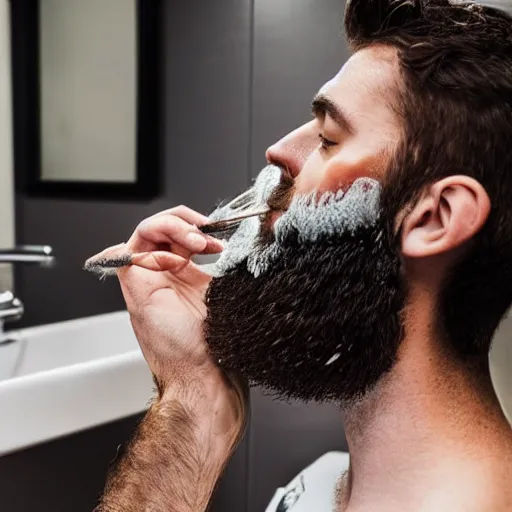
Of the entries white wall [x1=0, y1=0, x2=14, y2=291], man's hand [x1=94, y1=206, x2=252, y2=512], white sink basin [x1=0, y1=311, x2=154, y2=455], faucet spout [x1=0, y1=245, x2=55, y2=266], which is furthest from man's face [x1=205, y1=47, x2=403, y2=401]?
white wall [x1=0, y1=0, x2=14, y2=291]

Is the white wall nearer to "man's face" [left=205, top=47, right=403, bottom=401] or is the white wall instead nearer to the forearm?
the forearm

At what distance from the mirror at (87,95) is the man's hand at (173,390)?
563mm

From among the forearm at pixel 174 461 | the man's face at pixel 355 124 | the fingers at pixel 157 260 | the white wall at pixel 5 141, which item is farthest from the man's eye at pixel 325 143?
the white wall at pixel 5 141

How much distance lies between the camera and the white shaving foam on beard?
2.10 ft

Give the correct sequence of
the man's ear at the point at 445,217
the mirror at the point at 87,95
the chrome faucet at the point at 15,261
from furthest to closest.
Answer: the mirror at the point at 87,95, the chrome faucet at the point at 15,261, the man's ear at the point at 445,217

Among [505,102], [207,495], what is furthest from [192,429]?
[505,102]

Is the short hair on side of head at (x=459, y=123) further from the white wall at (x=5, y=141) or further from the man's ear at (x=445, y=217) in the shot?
the white wall at (x=5, y=141)

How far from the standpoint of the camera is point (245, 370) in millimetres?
723

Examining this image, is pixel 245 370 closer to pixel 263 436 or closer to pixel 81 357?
pixel 81 357

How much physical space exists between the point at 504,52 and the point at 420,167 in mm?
140

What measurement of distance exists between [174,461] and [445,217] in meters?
0.43

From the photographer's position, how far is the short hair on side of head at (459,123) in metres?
0.61

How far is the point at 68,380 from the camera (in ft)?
3.27

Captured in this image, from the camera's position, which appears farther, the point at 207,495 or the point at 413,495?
the point at 207,495
